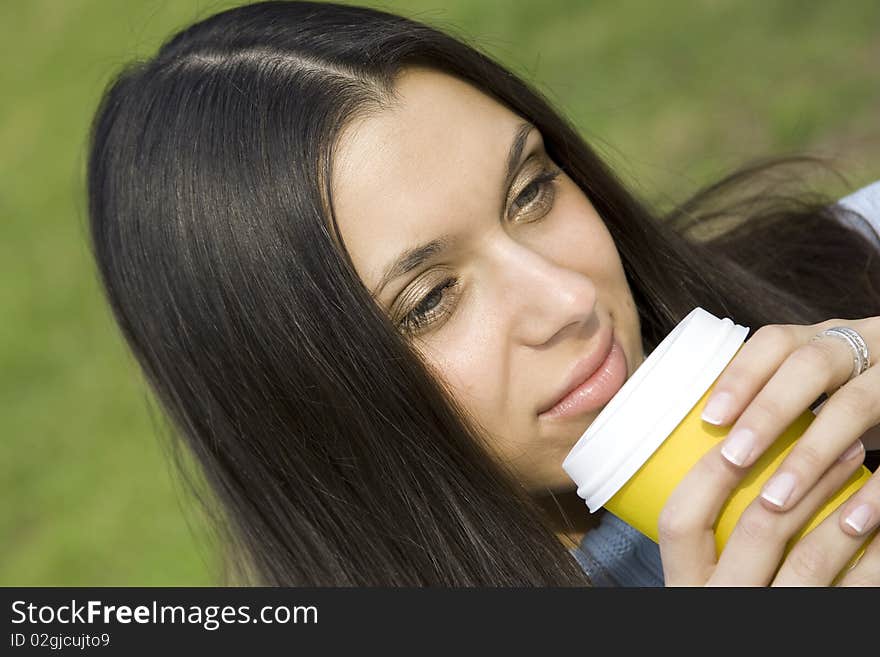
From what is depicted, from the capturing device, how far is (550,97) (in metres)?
4.51

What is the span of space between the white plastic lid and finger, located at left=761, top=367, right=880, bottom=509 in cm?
17

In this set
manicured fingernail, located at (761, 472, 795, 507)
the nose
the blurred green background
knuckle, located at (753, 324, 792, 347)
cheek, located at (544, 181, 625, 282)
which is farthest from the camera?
the blurred green background

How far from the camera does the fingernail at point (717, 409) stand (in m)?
1.60

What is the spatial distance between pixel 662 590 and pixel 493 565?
1.65 ft

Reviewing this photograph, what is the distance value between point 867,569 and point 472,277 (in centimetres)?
87

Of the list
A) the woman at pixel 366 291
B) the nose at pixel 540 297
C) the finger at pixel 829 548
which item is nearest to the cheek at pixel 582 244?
the woman at pixel 366 291

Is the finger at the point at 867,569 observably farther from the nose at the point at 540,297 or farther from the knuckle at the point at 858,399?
the nose at the point at 540,297

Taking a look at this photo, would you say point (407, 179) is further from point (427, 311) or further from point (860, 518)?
point (860, 518)

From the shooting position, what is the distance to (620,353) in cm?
211

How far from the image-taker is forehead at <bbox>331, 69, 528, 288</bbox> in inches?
78.4

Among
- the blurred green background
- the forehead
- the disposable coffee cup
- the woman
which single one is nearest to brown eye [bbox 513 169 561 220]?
the woman

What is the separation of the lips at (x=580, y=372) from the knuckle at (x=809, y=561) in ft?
1.76

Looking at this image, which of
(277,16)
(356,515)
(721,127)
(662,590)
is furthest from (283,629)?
(721,127)

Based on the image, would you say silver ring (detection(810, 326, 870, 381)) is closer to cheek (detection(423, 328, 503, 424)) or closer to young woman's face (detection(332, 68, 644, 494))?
young woman's face (detection(332, 68, 644, 494))
